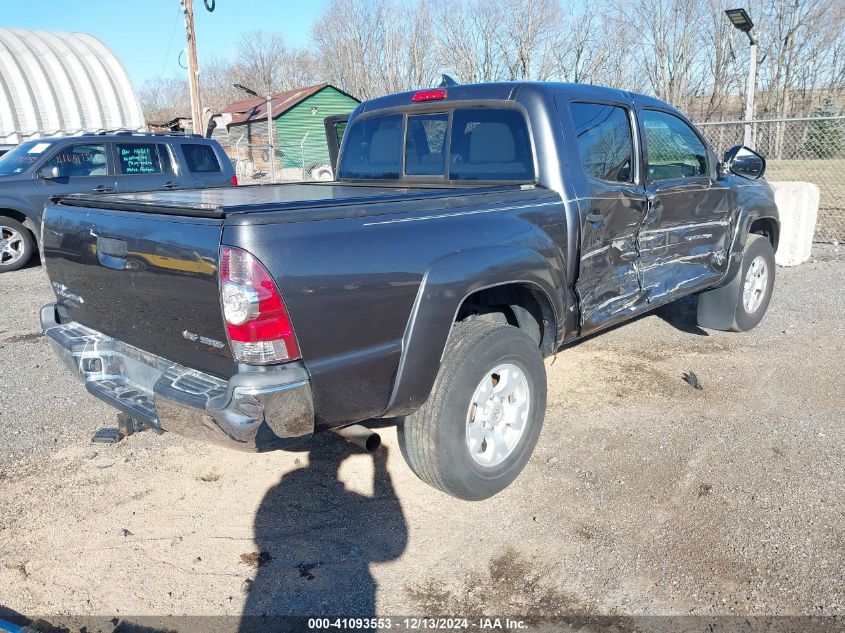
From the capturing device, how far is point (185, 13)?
1833cm

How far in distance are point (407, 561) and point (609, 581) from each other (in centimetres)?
86

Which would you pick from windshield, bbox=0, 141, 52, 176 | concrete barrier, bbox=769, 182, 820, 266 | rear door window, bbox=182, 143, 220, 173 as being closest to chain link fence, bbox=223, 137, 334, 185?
rear door window, bbox=182, 143, 220, 173

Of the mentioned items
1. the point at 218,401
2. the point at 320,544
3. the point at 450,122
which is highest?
the point at 450,122

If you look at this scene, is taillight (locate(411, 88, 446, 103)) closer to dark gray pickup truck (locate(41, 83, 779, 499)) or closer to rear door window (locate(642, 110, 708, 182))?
dark gray pickup truck (locate(41, 83, 779, 499))

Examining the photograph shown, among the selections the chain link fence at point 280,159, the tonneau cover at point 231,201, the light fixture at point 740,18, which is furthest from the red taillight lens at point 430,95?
the chain link fence at point 280,159

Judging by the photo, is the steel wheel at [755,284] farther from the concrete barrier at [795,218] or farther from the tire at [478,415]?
the concrete barrier at [795,218]

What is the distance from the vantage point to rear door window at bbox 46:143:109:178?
9.26 meters

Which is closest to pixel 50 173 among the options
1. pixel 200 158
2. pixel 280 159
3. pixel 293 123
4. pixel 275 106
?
pixel 200 158

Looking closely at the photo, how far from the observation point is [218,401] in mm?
2447

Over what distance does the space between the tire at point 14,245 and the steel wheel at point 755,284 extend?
9283 mm

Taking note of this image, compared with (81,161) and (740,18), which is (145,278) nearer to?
(81,161)

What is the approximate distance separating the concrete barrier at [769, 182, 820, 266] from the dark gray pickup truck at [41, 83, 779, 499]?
4.87m

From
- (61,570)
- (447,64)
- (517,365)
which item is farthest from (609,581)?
(447,64)

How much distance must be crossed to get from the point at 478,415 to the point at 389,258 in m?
1.01
